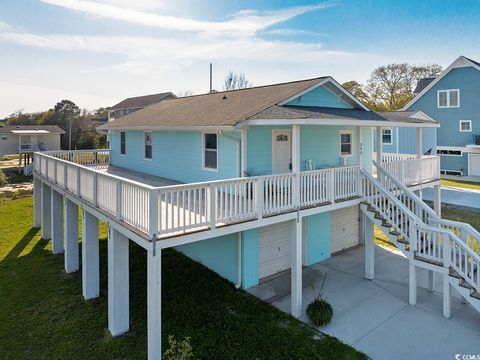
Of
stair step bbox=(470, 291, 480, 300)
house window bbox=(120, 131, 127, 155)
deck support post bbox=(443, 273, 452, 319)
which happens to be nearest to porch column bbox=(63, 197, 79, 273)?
house window bbox=(120, 131, 127, 155)

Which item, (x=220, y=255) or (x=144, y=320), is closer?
(x=144, y=320)

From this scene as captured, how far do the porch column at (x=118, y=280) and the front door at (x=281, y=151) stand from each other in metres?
5.08

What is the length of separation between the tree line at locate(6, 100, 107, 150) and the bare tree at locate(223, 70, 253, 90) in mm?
20874

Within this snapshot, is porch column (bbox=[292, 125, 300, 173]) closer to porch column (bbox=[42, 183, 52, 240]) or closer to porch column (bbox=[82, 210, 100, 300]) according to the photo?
porch column (bbox=[82, 210, 100, 300])

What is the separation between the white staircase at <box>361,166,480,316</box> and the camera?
→ 26.8 feet

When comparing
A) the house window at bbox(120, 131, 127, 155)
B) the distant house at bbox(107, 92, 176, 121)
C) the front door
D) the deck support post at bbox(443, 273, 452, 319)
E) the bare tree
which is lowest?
the deck support post at bbox(443, 273, 452, 319)

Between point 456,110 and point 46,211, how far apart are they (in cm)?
3142

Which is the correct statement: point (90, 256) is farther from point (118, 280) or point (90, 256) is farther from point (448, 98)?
point (448, 98)

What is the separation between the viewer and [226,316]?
863 centimetres

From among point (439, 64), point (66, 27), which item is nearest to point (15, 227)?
point (66, 27)

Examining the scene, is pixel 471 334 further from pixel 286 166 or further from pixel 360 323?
pixel 286 166

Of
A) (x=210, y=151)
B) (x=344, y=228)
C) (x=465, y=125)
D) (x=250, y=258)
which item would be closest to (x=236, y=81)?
(x=465, y=125)

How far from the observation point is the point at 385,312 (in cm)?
890

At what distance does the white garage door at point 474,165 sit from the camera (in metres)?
29.3
